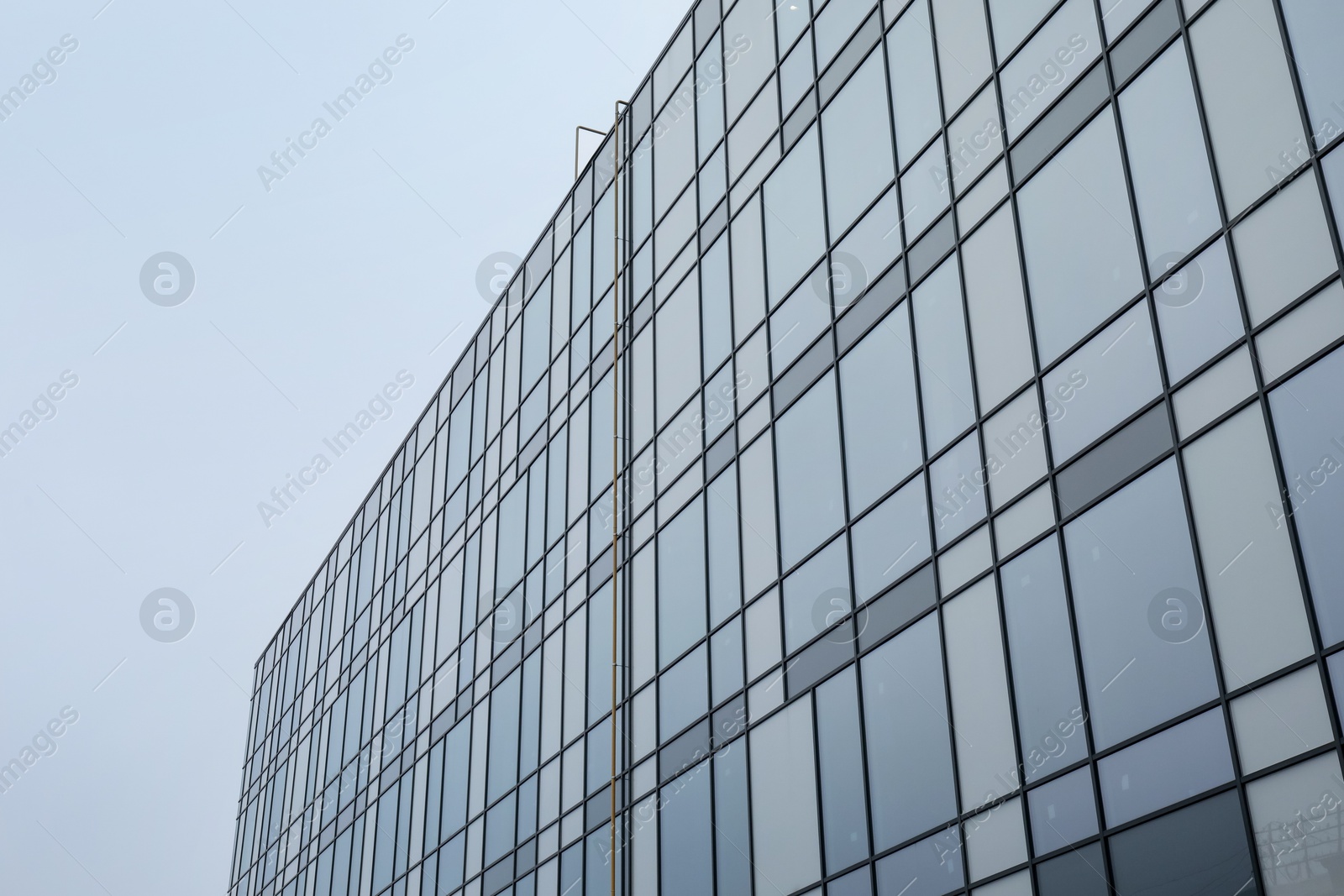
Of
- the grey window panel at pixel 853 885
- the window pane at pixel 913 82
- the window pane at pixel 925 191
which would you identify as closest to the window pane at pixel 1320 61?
the window pane at pixel 925 191

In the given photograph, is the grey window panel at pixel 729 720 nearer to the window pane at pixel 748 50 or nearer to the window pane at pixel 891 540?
the window pane at pixel 891 540

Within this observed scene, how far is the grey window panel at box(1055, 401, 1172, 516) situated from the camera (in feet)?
43.1

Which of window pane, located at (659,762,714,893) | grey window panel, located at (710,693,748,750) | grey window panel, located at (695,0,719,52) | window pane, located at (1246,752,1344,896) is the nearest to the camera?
window pane, located at (1246,752,1344,896)

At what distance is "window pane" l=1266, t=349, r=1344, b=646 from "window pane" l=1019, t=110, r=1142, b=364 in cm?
251

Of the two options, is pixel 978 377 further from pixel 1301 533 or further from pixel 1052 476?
pixel 1301 533

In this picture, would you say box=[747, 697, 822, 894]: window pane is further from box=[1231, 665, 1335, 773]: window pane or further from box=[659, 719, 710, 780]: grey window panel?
box=[1231, 665, 1335, 773]: window pane

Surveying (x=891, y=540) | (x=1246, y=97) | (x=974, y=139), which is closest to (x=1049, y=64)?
(x=974, y=139)

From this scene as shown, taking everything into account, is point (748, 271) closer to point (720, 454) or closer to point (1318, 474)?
point (720, 454)

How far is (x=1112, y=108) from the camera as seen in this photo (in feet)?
48.0

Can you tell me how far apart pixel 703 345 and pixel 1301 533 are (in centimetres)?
1351

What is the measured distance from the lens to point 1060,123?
15445 mm

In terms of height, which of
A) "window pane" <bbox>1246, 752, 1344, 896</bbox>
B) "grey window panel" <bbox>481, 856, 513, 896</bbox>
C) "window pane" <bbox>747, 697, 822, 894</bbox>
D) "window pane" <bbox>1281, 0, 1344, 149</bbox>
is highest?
"window pane" <bbox>1281, 0, 1344, 149</bbox>

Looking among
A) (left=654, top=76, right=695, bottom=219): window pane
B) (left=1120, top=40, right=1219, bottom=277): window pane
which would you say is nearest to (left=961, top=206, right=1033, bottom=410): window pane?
(left=1120, top=40, right=1219, bottom=277): window pane

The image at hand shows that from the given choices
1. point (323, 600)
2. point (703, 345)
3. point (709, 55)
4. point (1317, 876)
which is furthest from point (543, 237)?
point (1317, 876)
